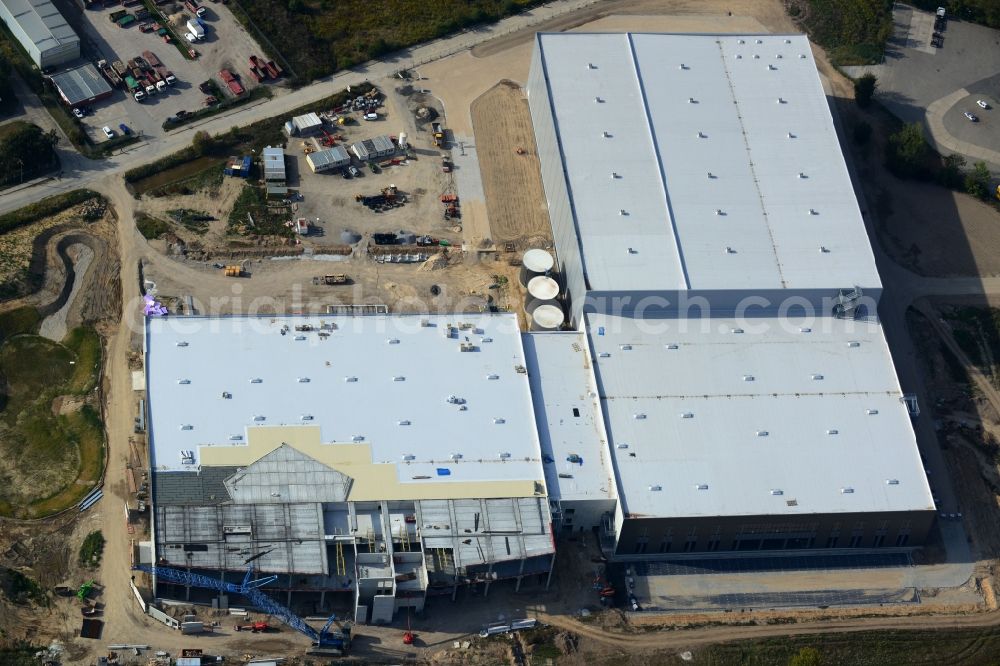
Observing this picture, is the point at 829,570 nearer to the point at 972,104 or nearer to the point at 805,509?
the point at 805,509

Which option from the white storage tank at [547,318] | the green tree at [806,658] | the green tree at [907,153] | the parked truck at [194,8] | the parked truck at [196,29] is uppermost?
the parked truck at [194,8]

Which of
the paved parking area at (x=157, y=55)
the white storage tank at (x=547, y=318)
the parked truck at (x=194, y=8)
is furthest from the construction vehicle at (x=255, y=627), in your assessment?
the parked truck at (x=194, y=8)

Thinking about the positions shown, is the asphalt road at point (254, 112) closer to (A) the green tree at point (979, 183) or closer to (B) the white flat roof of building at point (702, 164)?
(B) the white flat roof of building at point (702, 164)

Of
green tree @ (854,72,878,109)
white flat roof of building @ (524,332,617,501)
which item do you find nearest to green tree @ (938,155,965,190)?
green tree @ (854,72,878,109)

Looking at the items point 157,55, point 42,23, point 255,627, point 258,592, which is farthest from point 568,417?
point 42,23

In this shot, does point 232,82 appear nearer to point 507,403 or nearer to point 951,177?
→ point 507,403

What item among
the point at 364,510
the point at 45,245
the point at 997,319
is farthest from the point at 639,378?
the point at 45,245

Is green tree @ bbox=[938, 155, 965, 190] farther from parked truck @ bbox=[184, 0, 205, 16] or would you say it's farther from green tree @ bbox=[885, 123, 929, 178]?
parked truck @ bbox=[184, 0, 205, 16]

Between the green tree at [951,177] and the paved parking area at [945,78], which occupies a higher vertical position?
the paved parking area at [945,78]
